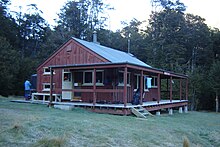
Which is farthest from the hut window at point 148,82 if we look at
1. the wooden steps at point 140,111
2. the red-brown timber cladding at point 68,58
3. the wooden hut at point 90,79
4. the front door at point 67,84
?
the front door at point 67,84

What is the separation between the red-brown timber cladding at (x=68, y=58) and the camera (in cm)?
1756

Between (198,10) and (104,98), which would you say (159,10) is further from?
(104,98)

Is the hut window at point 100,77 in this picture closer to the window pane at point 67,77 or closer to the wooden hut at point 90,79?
the wooden hut at point 90,79

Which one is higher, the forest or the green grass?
the forest

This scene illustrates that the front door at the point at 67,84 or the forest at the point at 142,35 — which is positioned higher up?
the forest at the point at 142,35

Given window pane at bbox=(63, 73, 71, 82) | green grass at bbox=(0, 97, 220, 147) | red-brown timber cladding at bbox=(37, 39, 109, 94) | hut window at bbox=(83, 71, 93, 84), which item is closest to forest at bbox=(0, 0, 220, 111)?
red-brown timber cladding at bbox=(37, 39, 109, 94)

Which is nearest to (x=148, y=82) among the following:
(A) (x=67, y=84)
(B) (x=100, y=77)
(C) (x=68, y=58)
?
(B) (x=100, y=77)

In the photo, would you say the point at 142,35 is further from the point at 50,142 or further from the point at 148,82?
the point at 50,142

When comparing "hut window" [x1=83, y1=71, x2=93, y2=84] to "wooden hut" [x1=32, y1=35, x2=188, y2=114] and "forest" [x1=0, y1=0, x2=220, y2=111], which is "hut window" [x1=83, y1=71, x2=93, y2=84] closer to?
"wooden hut" [x1=32, y1=35, x2=188, y2=114]

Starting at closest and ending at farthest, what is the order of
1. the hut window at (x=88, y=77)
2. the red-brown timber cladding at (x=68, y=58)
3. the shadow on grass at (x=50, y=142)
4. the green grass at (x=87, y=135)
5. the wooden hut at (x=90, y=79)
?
the shadow on grass at (x=50, y=142)
the green grass at (x=87, y=135)
the wooden hut at (x=90, y=79)
the hut window at (x=88, y=77)
the red-brown timber cladding at (x=68, y=58)

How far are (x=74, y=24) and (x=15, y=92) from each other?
16.7 meters

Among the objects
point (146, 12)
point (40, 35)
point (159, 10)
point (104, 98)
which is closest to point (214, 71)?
point (104, 98)

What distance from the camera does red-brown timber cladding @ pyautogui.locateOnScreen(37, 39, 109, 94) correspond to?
17.6m

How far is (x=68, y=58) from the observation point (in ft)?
61.9
